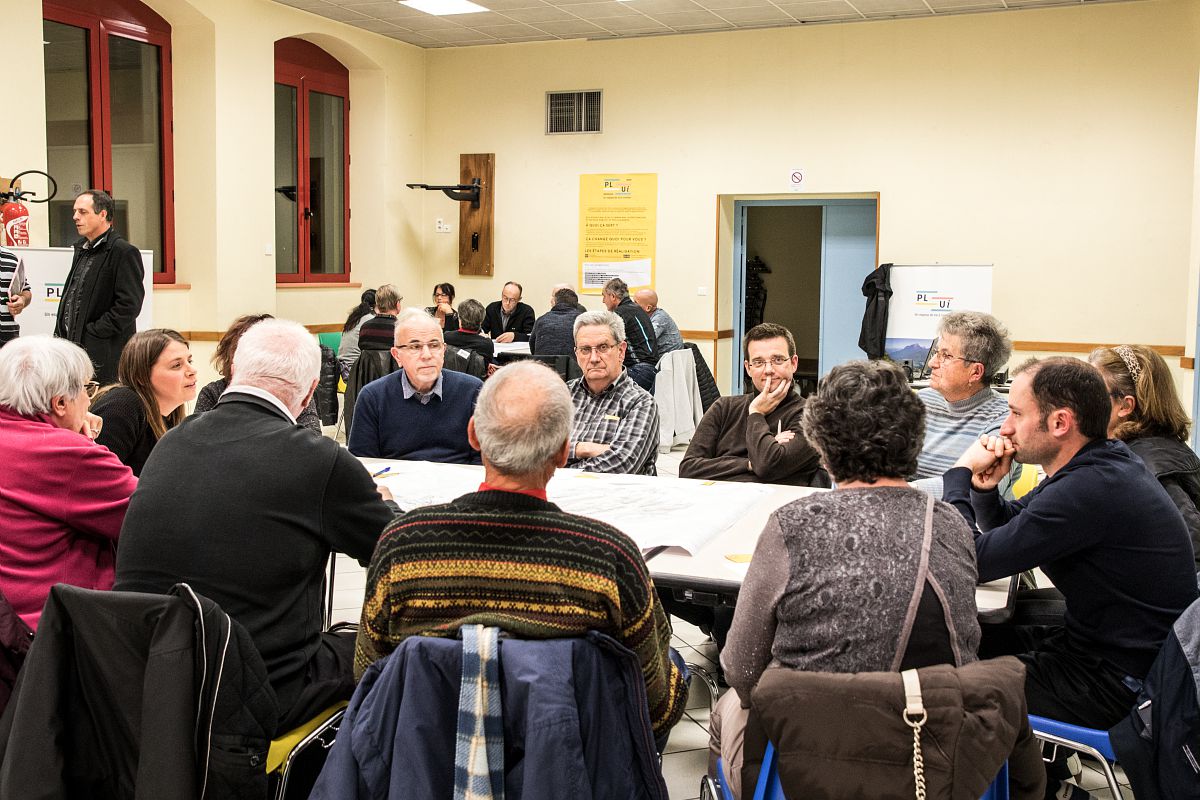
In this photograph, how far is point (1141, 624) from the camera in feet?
7.43

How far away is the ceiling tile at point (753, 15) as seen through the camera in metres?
9.06

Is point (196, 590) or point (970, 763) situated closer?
point (970, 763)

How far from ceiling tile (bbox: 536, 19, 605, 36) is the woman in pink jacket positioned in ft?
25.8

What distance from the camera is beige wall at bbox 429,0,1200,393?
8.67 m

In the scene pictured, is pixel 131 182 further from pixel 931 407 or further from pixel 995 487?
pixel 995 487

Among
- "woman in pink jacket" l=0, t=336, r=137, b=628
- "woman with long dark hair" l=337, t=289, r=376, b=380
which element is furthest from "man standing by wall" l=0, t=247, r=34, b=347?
"woman in pink jacket" l=0, t=336, r=137, b=628

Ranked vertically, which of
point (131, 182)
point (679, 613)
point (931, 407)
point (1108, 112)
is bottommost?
point (679, 613)

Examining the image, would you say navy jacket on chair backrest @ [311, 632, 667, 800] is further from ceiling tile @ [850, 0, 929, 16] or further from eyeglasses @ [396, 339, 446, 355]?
ceiling tile @ [850, 0, 929, 16]

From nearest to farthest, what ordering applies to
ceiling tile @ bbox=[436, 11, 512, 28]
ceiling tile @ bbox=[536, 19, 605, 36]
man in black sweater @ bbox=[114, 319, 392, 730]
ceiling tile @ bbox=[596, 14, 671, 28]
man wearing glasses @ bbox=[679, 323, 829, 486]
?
man in black sweater @ bbox=[114, 319, 392, 730]
man wearing glasses @ bbox=[679, 323, 829, 486]
ceiling tile @ bbox=[436, 11, 512, 28]
ceiling tile @ bbox=[596, 14, 671, 28]
ceiling tile @ bbox=[536, 19, 605, 36]

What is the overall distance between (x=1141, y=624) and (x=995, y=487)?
425 mm

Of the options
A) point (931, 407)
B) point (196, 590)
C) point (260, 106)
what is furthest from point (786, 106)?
point (196, 590)

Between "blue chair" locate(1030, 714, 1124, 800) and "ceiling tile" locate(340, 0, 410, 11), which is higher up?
"ceiling tile" locate(340, 0, 410, 11)

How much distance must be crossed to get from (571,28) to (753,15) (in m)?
1.68

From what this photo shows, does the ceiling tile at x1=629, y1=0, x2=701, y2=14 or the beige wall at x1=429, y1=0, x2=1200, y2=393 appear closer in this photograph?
the beige wall at x1=429, y1=0, x2=1200, y2=393
